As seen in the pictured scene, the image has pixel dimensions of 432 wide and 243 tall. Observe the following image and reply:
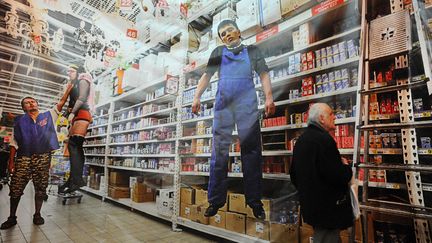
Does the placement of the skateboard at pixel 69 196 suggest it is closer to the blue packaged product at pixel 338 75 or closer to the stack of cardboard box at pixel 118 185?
the stack of cardboard box at pixel 118 185

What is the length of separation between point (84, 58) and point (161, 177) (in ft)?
6.70

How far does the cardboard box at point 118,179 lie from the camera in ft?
8.99

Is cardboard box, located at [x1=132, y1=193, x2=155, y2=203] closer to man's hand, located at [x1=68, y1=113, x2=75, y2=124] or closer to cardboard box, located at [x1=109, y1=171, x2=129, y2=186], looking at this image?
cardboard box, located at [x1=109, y1=171, x2=129, y2=186]

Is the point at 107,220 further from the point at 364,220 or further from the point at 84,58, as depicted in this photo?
the point at 364,220

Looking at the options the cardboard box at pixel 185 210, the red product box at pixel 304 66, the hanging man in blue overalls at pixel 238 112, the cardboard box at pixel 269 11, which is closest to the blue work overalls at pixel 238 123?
the hanging man in blue overalls at pixel 238 112

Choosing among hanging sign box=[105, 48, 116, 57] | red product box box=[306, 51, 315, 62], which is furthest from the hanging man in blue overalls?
hanging sign box=[105, 48, 116, 57]

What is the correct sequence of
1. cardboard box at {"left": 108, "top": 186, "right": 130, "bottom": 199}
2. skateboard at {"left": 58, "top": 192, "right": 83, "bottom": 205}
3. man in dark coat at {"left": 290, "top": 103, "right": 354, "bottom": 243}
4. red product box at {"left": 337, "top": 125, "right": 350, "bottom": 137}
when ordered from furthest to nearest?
cardboard box at {"left": 108, "top": 186, "right": 130, "bottom": 199} → skateboard at {"left": 58, "top": 192, "right": 83, "bottom": 205} → red product box at {"left": 337, "top": 125, "right": 350, "bottom": 137} → man in dark coat at {"left": 290, "top": 103, "right": 354, "bottom": 243}

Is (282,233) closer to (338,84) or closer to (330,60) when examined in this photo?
(338,84)

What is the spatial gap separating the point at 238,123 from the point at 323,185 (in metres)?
0.84

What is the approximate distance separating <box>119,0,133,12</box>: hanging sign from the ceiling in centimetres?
23

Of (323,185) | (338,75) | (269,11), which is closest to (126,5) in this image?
(269,11)

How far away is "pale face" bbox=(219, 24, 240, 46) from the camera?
2132 mm

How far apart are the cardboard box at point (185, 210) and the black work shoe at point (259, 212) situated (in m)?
1.00

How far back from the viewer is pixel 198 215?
103 inches
